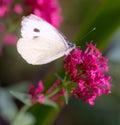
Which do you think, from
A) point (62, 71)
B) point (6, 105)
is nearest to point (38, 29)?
point (62, 71)

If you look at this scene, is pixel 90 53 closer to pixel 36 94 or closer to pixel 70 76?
pixel 70 76

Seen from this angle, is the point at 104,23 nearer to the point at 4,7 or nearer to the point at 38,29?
the point at 4,7

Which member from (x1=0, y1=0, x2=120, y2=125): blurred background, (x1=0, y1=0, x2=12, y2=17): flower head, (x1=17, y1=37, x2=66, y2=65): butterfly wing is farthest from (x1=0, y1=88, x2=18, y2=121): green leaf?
(x1=17, y1=37, x2=66, y2=65): butterfly wing

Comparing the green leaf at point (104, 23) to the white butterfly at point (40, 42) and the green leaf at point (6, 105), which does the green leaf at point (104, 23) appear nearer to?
the green leaf at point (6, 105)

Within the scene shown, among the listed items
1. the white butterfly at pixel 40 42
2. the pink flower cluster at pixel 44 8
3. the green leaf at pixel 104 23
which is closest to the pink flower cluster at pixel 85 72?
the white butterfly at pixel 40 42

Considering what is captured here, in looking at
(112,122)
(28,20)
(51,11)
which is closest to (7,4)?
(51,11)

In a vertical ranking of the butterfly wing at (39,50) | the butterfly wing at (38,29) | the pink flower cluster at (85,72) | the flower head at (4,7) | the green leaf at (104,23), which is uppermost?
the green leaf at (104,23)
